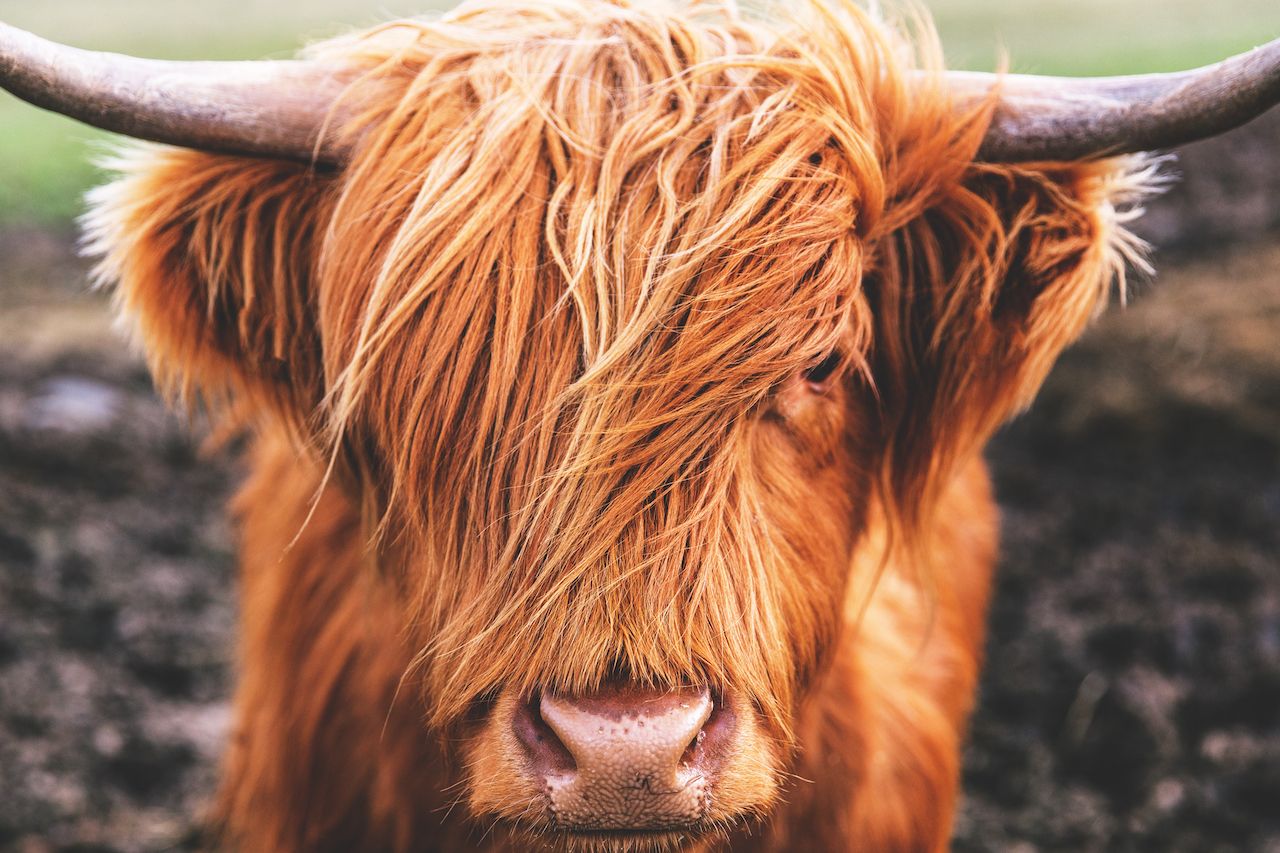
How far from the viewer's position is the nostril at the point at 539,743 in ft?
4.69

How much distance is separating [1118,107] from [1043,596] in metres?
2.62

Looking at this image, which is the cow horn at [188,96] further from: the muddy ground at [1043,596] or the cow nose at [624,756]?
the muddy ground at [1043,596]

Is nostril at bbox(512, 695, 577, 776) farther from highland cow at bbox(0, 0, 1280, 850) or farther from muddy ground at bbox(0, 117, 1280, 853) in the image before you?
muddy ground at bbox(0, 117, 1280, 853)

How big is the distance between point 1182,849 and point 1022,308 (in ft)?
6.16

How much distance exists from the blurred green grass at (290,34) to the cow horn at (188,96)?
545cm

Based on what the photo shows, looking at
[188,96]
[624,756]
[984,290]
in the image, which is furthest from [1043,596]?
[188,96]

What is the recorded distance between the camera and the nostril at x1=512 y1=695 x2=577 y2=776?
1431mm

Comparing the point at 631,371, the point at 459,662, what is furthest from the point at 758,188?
Result: the point at 459,662

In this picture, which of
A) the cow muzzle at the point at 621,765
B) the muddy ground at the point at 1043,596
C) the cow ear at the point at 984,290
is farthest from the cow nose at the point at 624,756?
the muddy ground at the point at 1043,596

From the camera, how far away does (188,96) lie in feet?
5.28

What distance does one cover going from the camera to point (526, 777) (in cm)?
146

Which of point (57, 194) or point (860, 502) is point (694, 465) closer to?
point (860, 502)

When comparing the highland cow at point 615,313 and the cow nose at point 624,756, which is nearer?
the cow nose at point 624,756

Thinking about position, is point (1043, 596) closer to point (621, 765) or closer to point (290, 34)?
point (621, 765)
